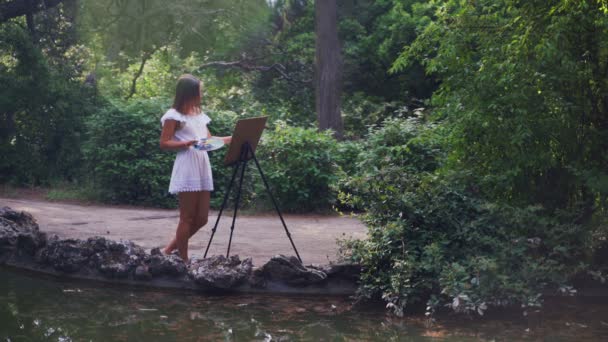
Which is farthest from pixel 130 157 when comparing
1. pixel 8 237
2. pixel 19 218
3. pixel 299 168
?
pixel 8 237

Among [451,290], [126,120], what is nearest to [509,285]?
[451,290]

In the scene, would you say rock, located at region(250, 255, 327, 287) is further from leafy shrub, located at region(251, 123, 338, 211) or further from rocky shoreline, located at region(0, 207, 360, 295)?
leafy shrub, located at region(251, 123, 338, 211)

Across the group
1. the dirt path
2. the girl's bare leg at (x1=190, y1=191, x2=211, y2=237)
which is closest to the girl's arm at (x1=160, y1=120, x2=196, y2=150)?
the girl's bare leg at (x1=190, y1=191, x2=211, y2=237)

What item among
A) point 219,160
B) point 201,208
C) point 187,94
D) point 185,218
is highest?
point 187,94

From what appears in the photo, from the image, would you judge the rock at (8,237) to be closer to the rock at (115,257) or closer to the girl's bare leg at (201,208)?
the rock at (115,257)

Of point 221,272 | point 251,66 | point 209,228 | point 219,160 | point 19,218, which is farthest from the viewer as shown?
point 251,66

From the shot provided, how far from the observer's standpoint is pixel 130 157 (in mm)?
13273

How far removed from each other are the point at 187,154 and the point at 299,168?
207 inches

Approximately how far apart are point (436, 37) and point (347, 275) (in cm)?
237

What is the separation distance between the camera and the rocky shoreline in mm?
6730

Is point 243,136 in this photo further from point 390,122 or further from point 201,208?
point 390,122

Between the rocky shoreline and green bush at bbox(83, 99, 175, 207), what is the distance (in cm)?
519

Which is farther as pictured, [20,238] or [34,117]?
[34,117]

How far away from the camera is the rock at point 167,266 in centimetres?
691
